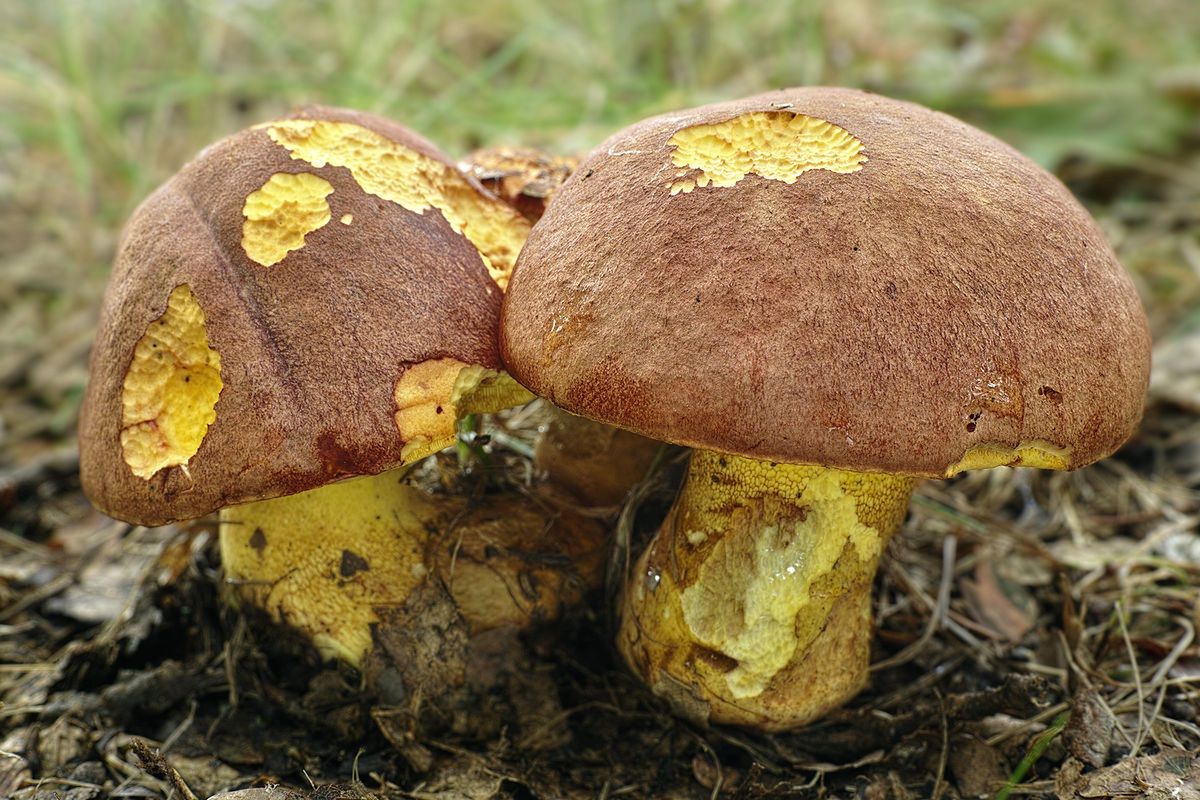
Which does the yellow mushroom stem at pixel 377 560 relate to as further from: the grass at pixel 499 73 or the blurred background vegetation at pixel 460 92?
the grass at pixel 499 73

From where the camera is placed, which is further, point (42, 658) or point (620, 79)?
point (620, 79)

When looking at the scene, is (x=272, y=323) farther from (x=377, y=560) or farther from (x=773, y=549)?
(x=773, y=549)

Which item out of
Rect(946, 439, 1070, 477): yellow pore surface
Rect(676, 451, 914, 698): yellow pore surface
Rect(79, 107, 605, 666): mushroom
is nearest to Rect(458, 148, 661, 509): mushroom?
Rect(79, 107, 605, 666): mushroom

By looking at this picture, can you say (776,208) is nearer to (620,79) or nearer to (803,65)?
(620,79)

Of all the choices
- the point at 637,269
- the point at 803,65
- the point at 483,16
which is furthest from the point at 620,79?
the point at 637,269

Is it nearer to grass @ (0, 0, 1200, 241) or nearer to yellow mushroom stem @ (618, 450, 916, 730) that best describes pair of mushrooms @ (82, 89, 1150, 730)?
yellow mushroom stem @ (618, 450, 916, 730)

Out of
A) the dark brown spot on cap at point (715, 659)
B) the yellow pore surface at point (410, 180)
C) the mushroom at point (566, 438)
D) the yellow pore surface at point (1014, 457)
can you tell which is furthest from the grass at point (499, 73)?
the yellow pore surface at point (1014, 457)

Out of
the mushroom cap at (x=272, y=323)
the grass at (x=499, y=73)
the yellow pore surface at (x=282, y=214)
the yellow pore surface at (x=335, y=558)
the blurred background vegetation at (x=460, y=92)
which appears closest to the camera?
the mushroom cap at (x=272, y=323)
